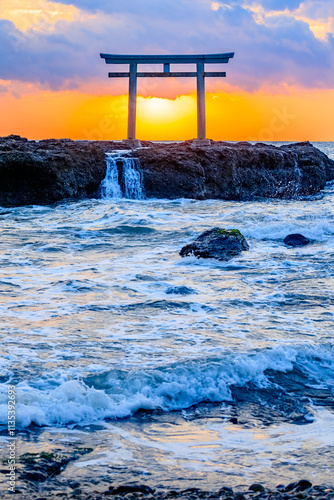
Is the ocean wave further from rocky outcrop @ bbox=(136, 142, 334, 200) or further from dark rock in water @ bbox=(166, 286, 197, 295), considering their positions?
rocky outcrop @ bbox=(136, 142, 334, 200)

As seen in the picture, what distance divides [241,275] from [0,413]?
478 centimetres

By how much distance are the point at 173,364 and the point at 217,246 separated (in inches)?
189

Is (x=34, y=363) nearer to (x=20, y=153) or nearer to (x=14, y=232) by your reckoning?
(x=14, y=232)

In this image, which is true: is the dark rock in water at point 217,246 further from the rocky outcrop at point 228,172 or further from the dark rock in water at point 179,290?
the rocky outcrop at point 228,172

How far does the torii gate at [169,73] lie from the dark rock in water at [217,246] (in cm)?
1107

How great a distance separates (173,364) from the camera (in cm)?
413

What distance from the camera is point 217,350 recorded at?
4473 mm

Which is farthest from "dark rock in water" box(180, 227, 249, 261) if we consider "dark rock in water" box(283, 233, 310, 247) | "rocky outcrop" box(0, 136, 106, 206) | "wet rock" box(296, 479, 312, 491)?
"rocky outcrop" box(0, 136, 106, 206)

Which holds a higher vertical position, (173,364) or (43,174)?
(43,174)

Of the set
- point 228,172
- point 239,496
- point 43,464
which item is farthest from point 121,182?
point 239,496

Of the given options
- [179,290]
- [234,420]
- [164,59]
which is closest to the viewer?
[234,420]

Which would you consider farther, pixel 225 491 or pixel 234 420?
pixel 234 420

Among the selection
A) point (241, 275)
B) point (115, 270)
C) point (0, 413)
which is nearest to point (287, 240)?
point (241, 275)

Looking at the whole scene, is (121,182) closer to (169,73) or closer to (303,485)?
(169,73)
